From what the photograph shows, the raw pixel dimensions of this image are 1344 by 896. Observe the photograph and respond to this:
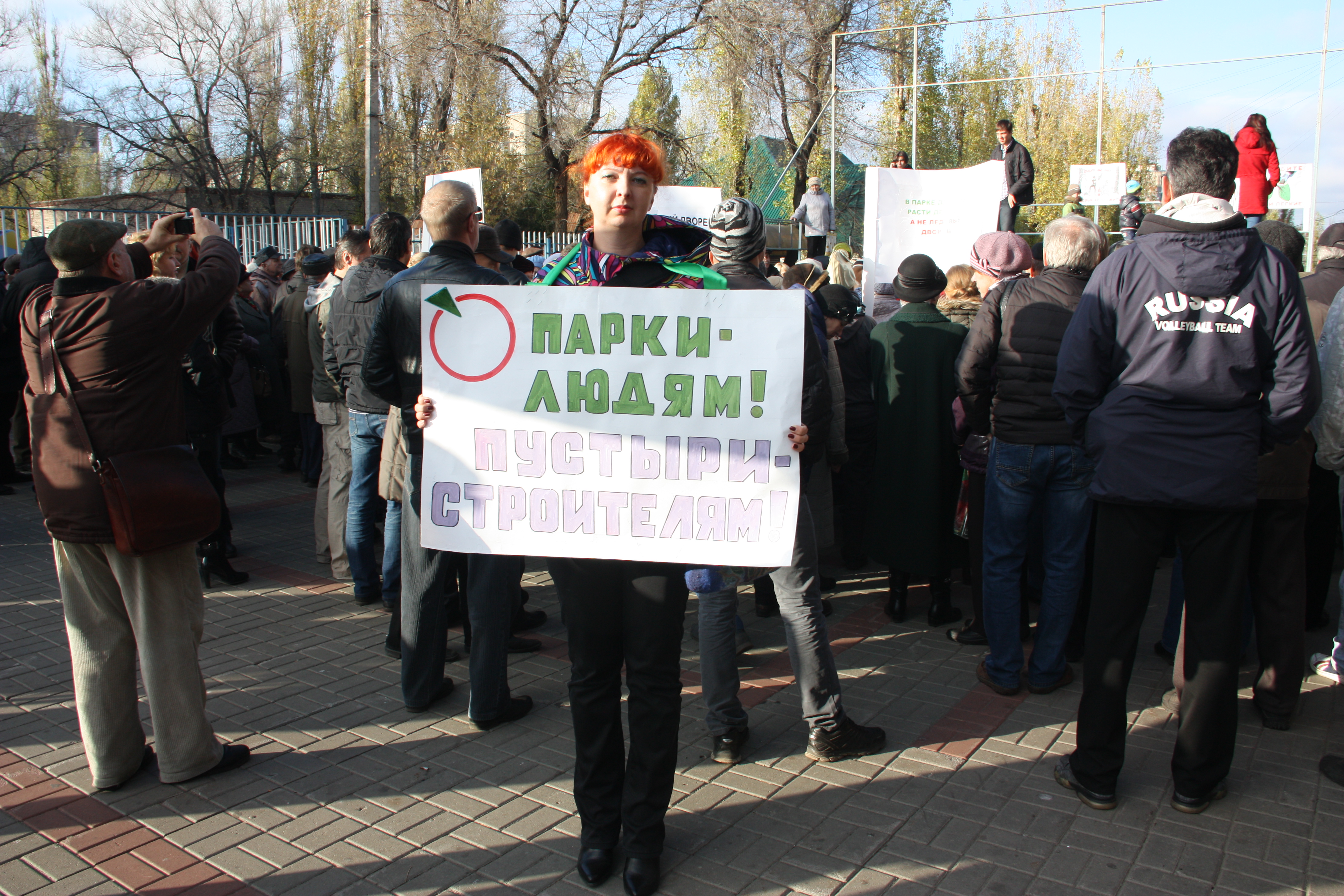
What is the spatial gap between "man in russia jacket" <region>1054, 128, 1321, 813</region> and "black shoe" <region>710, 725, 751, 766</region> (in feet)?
3.90

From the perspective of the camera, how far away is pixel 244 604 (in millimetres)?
5645

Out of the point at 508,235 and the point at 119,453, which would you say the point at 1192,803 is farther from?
the point at 508,235

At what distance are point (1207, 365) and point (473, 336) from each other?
2.32 m

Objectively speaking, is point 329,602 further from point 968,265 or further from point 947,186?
A: point 947,186

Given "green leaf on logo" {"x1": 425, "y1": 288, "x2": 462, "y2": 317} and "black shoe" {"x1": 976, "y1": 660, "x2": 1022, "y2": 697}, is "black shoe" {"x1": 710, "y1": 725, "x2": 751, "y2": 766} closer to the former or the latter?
"black shoe" {"x1": 976, "y1": 660, "x2": 1022, "y2": 697}

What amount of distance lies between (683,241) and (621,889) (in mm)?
1955

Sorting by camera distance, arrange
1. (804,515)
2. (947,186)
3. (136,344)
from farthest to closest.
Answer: (947,186)
(804,515)
(136,344)

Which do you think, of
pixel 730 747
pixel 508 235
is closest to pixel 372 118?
pixel 508 235

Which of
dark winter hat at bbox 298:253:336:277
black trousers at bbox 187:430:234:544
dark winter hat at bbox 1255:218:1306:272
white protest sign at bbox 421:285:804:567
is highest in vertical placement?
dark winter hat at bbox 298:253:336:277

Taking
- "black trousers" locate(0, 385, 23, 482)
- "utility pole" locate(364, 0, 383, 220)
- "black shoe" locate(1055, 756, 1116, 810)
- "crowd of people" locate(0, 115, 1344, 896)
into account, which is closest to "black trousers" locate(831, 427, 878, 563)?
"crowd of people" locate(0, 115, 1344, 896)

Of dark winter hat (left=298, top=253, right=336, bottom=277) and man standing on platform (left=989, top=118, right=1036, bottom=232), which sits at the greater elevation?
man standing on platform (left=989, top=118, right=1036, bottom=232)

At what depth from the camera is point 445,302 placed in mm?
3008

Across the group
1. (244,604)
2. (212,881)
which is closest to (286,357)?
(244,604)

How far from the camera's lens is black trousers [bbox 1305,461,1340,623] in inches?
201
